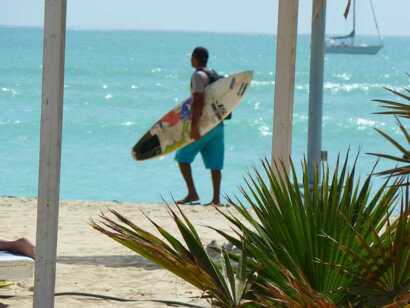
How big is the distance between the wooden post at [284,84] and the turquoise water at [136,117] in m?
1.37

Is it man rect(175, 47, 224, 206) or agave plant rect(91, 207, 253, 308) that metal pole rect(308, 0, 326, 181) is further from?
agave plant rect(91, 207, 253, 308)

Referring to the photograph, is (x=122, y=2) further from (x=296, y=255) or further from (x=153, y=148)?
(x=296, y=255)

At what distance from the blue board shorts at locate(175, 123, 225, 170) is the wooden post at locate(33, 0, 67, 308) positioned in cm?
594

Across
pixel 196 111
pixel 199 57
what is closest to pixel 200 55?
pixel 199 57

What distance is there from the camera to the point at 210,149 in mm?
10797

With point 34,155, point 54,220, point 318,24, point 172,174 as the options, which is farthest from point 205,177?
point 54,220

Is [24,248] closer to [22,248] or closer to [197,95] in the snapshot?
[22,248]

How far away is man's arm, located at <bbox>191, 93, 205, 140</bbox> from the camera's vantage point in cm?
1047

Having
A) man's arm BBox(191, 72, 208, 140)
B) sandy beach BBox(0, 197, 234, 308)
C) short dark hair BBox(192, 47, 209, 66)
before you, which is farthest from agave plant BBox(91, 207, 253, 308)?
man's arm BBox(191, 72, 208, 140)

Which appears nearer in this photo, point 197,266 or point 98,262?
point 197,266

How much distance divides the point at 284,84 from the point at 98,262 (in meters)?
1.94

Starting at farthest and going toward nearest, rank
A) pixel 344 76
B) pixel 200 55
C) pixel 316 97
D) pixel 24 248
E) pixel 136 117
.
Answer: pixel 344 76 < pixel 136 117 < pixel 200 55 < pixel 316 97 < pixel 24 248

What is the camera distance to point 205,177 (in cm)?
2234

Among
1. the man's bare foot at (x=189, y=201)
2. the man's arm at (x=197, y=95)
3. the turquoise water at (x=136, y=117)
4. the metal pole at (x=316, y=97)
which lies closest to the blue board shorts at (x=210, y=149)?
the man's arm at (x=197, y=95)
